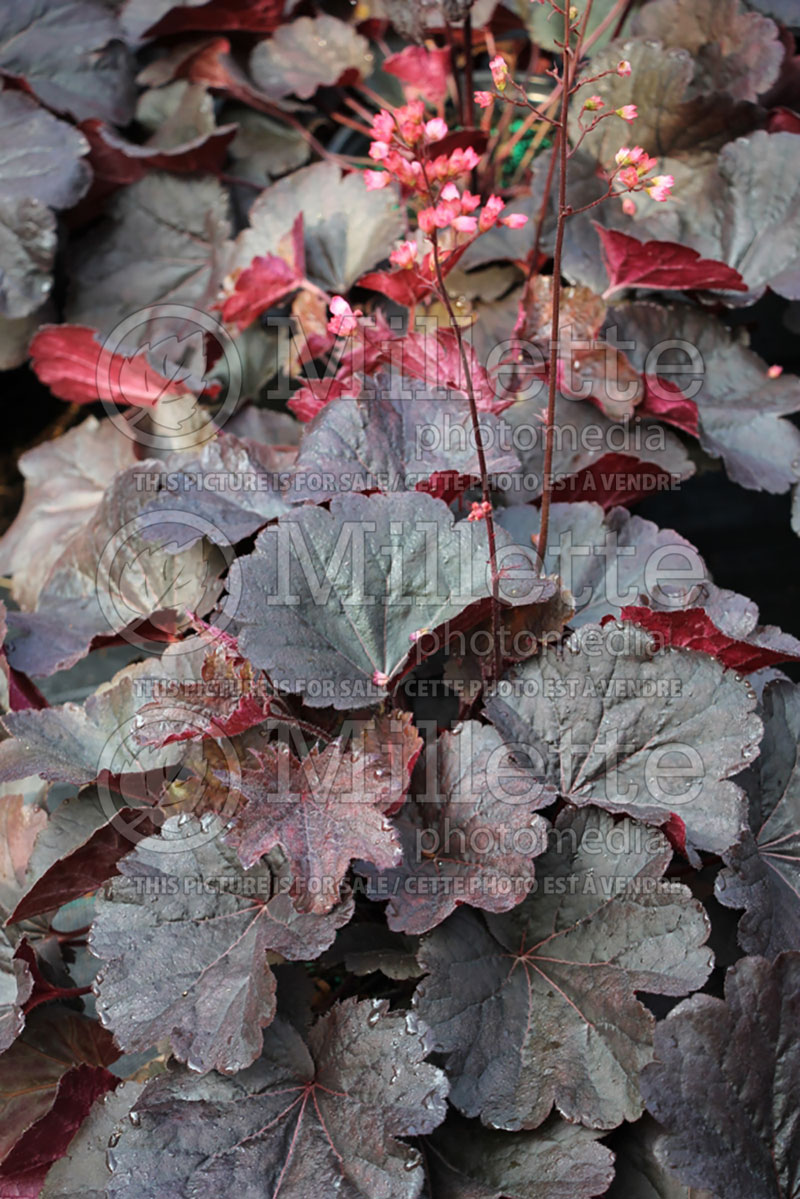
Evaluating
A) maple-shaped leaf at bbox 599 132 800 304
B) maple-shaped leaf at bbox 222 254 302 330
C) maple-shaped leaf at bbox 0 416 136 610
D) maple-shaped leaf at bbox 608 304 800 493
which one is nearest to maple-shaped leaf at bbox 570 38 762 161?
maple-shaped leaf at bbox 599 132 800 304

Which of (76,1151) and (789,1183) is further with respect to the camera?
(76,1151)

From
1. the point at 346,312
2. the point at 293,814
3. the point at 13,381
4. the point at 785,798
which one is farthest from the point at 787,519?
the point at 13,381

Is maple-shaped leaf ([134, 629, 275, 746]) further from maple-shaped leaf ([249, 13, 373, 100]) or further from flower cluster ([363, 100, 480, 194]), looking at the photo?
maple-shaped leaf ([249, 13, 373, 100])

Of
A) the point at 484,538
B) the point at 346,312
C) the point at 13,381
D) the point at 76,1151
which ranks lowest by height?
the point at 13,381

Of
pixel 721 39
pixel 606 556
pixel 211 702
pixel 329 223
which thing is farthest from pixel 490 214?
pixel 721 39

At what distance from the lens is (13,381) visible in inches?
73.6

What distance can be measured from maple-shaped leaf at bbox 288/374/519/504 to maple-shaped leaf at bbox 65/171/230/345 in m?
0.76

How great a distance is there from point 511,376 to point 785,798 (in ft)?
1.89

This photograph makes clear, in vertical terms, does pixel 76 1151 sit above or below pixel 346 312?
below

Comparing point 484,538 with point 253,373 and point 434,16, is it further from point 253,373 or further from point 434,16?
point 434,16

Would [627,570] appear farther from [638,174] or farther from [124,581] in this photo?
[124,581]

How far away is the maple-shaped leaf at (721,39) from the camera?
135cm

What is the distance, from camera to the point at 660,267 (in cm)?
112

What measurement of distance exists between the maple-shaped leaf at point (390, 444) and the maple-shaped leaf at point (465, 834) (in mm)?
245
